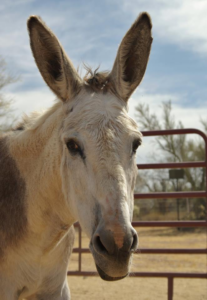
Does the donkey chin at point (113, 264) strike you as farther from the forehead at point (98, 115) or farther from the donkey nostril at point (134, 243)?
the forehead at point (98, 115)

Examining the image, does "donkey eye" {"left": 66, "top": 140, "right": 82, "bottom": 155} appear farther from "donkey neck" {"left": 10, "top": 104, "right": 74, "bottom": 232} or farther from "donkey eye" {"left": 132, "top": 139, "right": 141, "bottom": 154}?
"donkey eye" {"left": 132, "top": 139, "right": 141, "bottom": 154}

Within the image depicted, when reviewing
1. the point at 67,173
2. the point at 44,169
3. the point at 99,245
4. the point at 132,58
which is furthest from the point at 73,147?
the point at 132,58

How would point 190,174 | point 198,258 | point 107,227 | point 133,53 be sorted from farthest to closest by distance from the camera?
point 190,174 → point 198,258 → point 133,53 → point 107,227

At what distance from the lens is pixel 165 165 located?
5.51 m

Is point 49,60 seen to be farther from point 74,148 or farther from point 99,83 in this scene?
point 74,148

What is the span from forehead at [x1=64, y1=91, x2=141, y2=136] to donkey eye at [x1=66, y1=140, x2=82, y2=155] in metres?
0.09

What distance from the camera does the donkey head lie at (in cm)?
210

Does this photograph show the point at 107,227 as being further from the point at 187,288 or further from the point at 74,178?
the point at 187,288

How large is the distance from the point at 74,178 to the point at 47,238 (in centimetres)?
70

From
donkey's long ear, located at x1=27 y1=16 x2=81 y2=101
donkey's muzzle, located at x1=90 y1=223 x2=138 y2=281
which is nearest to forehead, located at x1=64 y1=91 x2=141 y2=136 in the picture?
donkey's long ear, located at x1=27 y1=16 x2=81 y2=101

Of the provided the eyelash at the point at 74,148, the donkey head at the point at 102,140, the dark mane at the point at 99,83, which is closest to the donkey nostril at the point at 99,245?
the donkey head at the point at 102,140

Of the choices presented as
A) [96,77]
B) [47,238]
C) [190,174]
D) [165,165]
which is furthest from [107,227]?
[190,174]

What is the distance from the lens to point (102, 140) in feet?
7.64

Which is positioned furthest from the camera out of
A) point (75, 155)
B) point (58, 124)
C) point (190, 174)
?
point (190, 174)
